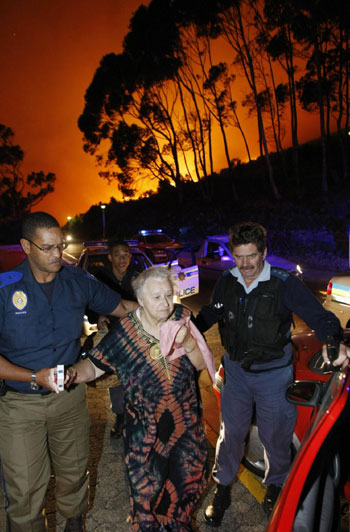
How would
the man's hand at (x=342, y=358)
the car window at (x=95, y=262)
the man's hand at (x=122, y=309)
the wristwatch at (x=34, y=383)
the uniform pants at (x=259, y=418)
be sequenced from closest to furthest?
the man's hand at (x=342, y=358) → the wristwatch at (x=34, y=383) → the uniform pants at (x=259, y=418) → the man's hand at (x=122, y=309) → the car window at (x=95, y=262)

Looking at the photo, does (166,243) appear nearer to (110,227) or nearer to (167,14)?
(167,14)

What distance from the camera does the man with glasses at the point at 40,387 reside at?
226cm

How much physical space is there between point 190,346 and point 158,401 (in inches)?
13.7

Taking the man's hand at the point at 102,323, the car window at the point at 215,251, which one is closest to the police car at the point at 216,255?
the car window at the point at 215,251

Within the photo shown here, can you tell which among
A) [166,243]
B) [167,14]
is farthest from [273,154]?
[166,243]

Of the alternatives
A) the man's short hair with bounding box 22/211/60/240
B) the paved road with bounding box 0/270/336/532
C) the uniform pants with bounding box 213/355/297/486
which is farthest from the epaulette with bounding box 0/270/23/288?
the paved road with bounding box 0/270/336/532

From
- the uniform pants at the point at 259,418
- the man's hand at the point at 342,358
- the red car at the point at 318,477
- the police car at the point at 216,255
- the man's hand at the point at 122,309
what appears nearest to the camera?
the red car at the point at 318,477

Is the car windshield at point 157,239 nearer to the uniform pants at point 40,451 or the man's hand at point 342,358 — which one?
the uniform pants at point 40,451

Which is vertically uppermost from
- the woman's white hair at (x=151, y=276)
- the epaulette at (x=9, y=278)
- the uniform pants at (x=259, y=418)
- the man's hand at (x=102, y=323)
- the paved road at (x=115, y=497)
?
the epaulette at (x=9, y=278)

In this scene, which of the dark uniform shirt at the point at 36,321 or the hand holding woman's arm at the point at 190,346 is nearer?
the hand holding woman's arm at the point at 190,346

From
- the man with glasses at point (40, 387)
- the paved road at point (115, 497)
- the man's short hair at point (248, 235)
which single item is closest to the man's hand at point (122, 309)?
the man with glasses at point (40, 387)

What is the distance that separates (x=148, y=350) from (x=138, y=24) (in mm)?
31289

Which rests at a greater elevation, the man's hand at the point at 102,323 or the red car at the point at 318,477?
the man's hand at the point at 102,323

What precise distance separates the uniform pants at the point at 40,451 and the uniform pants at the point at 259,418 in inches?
39.4
